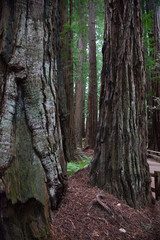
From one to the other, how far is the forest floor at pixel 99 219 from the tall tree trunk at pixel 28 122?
9.3 inches

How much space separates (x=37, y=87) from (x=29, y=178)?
1.10 m

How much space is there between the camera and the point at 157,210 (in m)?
3.71

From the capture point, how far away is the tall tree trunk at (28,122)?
1.95 meters

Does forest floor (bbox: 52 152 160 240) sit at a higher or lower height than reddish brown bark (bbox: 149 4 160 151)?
lower

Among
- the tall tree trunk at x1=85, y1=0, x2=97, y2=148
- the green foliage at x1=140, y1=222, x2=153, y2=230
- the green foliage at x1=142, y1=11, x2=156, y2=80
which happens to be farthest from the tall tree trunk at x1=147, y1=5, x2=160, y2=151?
the green foliage at x1=140, y1=222, x2=153, y2=230

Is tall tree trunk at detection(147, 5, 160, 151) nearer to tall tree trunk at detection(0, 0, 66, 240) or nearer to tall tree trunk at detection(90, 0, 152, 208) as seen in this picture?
tall tree trunk at detection(90, 0, 152, 208)

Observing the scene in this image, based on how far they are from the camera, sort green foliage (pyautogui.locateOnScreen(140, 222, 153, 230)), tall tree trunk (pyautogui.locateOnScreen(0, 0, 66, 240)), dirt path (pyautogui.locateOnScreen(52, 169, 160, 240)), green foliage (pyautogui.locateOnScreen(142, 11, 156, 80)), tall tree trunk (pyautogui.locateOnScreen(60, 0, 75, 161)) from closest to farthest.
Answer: tall tree trunk (pyautogui.locateOnScreen(0, 0, 66, 240))
dirt path (pyautogui.locateOnScreen(52, 169, 160, 240))
green foliage (pyautogui.locateOnScreen(140, 222, 153, 230))
tall tree trunk (pyautogui.locateOnScreen(60, 0, 75, 161))
green foliage (pyautogui.locateOnScreen(142, 11, 156, 80))

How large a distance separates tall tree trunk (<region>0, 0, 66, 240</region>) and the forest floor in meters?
0.24

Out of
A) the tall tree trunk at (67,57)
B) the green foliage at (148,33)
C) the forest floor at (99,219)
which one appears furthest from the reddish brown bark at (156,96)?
the forest floor at (99,219)

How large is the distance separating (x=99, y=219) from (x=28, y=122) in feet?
5.67

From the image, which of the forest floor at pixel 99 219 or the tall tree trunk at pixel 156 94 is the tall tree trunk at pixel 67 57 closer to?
the forest floor at pixel 99 219

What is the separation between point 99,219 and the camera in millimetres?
2697

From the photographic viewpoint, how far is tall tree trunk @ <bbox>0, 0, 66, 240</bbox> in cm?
195

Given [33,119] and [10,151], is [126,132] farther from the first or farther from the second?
[10,151]
